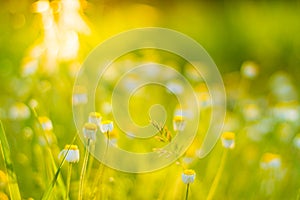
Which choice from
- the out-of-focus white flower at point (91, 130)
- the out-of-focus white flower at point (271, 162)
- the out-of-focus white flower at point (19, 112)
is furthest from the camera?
the out-of-focus white flower at point (19, 112)

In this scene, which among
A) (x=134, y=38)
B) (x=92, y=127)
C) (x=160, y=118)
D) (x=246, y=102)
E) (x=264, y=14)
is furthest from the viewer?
(x=264, y=14)

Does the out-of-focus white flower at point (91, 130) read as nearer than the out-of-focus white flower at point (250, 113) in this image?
Yes

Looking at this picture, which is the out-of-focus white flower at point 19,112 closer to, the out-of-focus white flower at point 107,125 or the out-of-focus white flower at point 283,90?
the out-of-focus white flower at point 107,125

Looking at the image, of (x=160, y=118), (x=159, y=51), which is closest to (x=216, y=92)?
(x=160, y=118)

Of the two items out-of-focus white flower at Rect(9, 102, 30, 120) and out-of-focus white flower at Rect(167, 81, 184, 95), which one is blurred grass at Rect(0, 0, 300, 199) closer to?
out-of-focus white flower at Rect(9, 102, 30, 120)

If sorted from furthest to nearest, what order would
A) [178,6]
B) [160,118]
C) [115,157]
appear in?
[178,6], [160,118], [115,157]

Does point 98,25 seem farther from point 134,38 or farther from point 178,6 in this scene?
point 178,6

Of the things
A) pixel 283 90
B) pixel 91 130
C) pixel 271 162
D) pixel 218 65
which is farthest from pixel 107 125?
pixel 218 65

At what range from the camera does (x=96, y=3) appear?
3.27 meters

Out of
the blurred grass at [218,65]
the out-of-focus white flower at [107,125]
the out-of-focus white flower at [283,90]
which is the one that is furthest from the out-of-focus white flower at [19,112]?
the out-of-focus white flower at [283,90]

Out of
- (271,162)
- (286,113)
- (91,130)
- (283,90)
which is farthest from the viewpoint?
(283,90)

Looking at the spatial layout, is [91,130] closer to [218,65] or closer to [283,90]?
[283,90]

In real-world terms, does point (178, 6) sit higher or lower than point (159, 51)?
higher

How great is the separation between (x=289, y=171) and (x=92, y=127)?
0.85 metres
